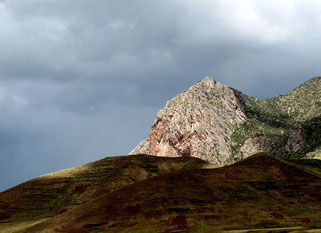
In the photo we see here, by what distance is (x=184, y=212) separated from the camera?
167750 millimetres

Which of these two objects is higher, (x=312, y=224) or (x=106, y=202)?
(x=106, y=202)

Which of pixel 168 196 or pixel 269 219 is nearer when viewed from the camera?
pixel 269 219

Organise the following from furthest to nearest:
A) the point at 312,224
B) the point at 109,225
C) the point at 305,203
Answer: the point at 305,203 < the point at 109,225 < the point at 312,224

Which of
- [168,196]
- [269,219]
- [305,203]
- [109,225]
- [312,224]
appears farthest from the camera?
[168,196]

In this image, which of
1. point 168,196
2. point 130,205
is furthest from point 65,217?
point 168,196

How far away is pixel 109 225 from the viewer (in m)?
163

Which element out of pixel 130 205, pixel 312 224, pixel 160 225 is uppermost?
pixel 130 205

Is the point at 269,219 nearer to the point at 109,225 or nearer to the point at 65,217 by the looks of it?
the point at 109,225

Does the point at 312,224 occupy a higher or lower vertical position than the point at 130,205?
lower

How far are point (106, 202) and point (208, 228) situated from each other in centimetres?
7269

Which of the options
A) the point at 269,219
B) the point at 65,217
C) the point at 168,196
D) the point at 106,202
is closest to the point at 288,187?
the point at 269,219

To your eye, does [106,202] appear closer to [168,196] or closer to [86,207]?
[86,207]

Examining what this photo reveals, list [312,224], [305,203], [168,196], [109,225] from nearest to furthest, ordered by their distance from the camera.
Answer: [312,224], [109,225], [305,203], [168,196]

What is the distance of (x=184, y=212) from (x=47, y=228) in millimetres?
72482
